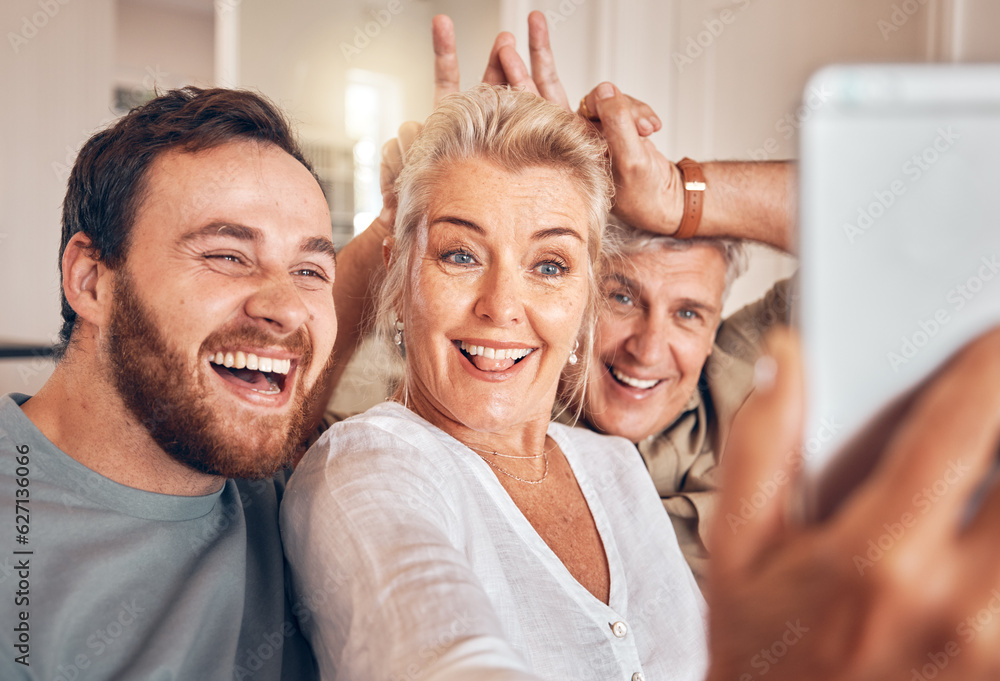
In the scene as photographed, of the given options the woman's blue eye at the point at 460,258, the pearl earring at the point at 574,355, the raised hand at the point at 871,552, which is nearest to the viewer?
the raised hand at the point at 871,552

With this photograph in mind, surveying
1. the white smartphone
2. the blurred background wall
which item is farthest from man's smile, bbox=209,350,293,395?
Result: the white smartphone

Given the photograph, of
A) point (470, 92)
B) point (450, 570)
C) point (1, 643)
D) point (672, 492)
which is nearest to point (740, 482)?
point (450, 570)

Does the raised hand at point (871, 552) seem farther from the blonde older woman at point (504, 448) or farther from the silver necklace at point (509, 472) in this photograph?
the silver necklace at point (509, 472)

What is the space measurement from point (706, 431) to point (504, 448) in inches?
18.1

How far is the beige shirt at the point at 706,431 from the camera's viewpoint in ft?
3.55

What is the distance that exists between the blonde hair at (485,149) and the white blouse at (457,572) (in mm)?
226

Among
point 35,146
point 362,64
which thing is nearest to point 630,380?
point 35,146

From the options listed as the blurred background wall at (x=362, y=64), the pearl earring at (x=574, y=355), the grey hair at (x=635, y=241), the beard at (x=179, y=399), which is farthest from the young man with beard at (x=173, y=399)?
the grey hair at (x=635, y=241)

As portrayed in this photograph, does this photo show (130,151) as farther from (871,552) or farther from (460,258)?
(871,552)

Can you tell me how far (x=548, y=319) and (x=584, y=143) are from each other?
0.82ft

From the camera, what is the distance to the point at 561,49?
1410mm

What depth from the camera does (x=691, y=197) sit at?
3.41 feet

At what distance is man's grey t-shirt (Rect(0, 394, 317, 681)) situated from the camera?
22.5 inches

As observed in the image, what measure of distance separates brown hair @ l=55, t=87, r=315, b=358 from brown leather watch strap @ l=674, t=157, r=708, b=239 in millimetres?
631
